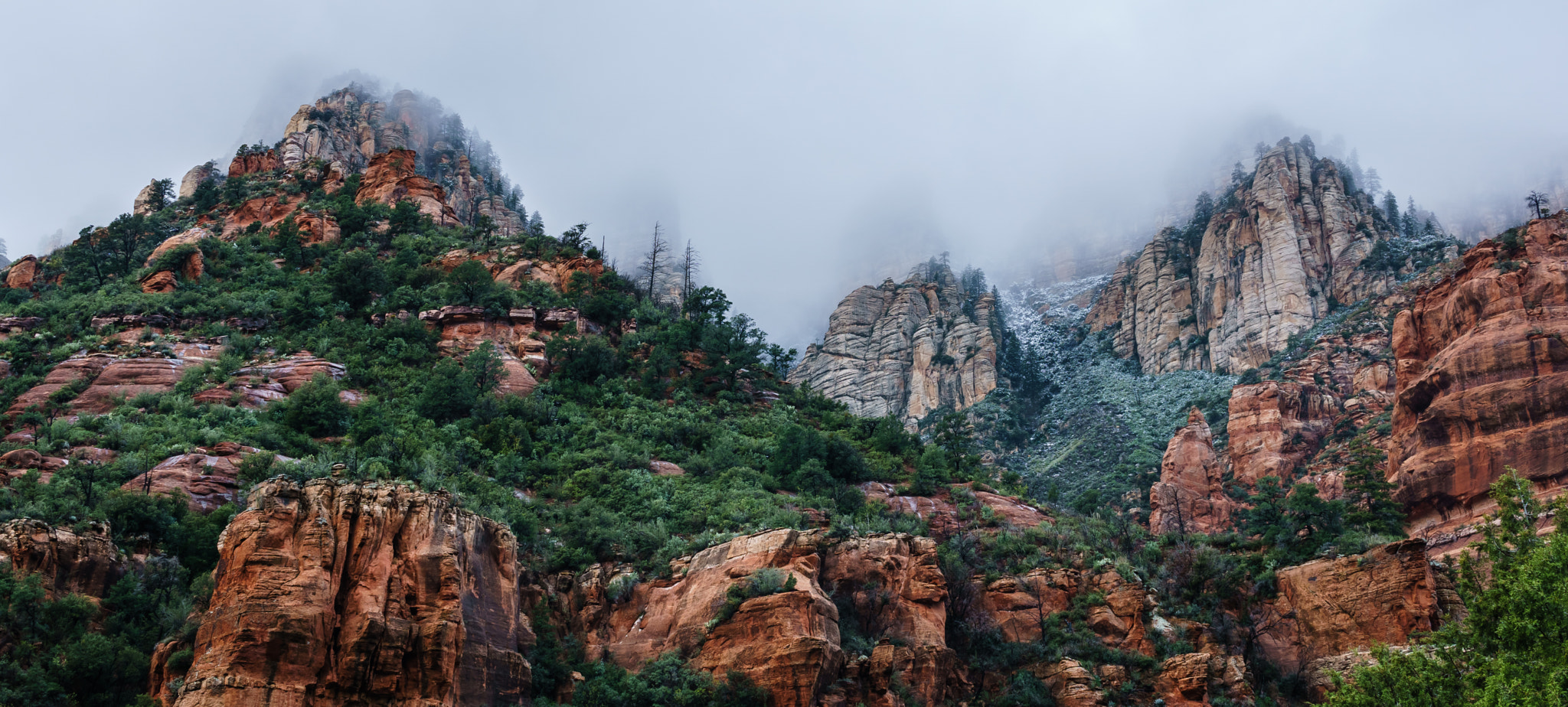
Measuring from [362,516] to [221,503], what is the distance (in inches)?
418

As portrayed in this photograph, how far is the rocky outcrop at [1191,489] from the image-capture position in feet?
222

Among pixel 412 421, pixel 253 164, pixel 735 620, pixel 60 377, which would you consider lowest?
pixel 735 620

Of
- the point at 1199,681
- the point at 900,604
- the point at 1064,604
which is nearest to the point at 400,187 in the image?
the point at 900,604

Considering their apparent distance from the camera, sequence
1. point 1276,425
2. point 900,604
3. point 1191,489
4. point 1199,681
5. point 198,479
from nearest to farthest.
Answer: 1. point 198,479
2. point 1199,681
3. point 900,604
4. point 1191,489
5. point 1276,425

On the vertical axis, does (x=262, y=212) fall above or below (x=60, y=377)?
above

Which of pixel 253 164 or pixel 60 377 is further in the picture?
pixel 253 164

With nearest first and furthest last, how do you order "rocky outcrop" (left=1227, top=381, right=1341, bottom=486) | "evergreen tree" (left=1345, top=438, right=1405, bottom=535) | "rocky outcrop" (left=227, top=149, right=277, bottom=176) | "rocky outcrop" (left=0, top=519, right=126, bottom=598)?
"rocky outcrop" (left=0, top=519, right=126, bottom=598)
"evergreen tree" (left=1345, top=438, right=1405, bottom=535)
"rocky outcrop" (left=1227, top=381, right=1341, bottom=486)
"rocky outcrop" (left=227, top=149, right=277, bottom=176)

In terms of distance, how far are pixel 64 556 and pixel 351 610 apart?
938cm

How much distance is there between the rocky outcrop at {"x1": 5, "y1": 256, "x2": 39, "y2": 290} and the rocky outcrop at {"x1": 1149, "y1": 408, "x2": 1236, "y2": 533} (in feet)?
238

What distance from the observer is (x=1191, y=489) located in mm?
71375

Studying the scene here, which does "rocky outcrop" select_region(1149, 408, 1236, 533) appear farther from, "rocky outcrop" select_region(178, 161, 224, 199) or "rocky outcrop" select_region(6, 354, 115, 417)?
"rocky outcrop" select_region(178, 161, 224, 199)

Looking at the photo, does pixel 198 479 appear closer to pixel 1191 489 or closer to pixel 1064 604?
pixel 1064 604

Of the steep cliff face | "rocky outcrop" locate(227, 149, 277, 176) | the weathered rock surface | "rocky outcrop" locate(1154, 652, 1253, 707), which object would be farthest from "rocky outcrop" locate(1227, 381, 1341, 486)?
"rocky outcrop" locate(227, 149, 277, 176)

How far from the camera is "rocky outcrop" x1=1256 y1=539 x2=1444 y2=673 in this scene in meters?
38.5
